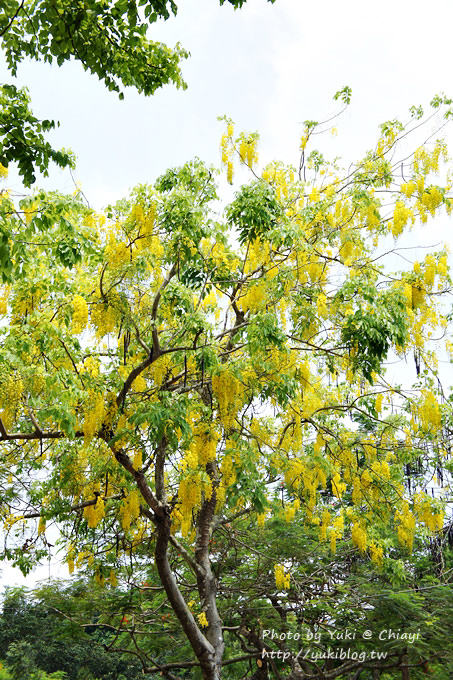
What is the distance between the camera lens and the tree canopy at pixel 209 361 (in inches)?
174

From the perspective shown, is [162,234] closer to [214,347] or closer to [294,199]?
[214,347]

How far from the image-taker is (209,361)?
450 cm

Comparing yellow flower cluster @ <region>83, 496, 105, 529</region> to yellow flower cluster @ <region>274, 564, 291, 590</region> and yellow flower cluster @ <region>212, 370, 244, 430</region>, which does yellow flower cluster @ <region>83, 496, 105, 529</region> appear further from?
yellow flower cluster @ <region>274, 564, 291, 590</region>

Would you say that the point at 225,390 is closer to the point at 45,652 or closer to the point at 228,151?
the point at 228,151

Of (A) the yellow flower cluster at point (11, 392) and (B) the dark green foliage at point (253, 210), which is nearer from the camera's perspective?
(A) the yellow flower cluster at point (11, 392)

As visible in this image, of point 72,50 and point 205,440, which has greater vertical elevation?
point 72,50

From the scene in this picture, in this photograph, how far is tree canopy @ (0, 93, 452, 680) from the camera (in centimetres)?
443

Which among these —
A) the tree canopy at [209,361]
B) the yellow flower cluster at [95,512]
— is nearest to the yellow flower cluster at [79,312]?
the tree canopy at [209,361]

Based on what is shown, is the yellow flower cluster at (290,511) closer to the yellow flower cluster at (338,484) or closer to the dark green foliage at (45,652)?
the yellow flower cluster at (338,484)

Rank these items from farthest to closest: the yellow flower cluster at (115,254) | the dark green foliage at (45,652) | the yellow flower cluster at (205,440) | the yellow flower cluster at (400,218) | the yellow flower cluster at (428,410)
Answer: the dark green foliage at (45,652)
the yellow flower cluster at (400,218)
the yellow flower cluster at (428,410)
the yellow flower cluster at (205,440)
the yellow flower cluster at (115,254)

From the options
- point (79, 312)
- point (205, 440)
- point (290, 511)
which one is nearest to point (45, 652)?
point (290, 511)

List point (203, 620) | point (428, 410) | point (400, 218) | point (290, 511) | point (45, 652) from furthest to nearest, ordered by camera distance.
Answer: point (45, 652) → point (290, 511) → point (203, 620) → point (400, 218) → point (428, 410)

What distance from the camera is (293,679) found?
780cm

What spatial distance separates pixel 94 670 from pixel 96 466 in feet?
36.2
